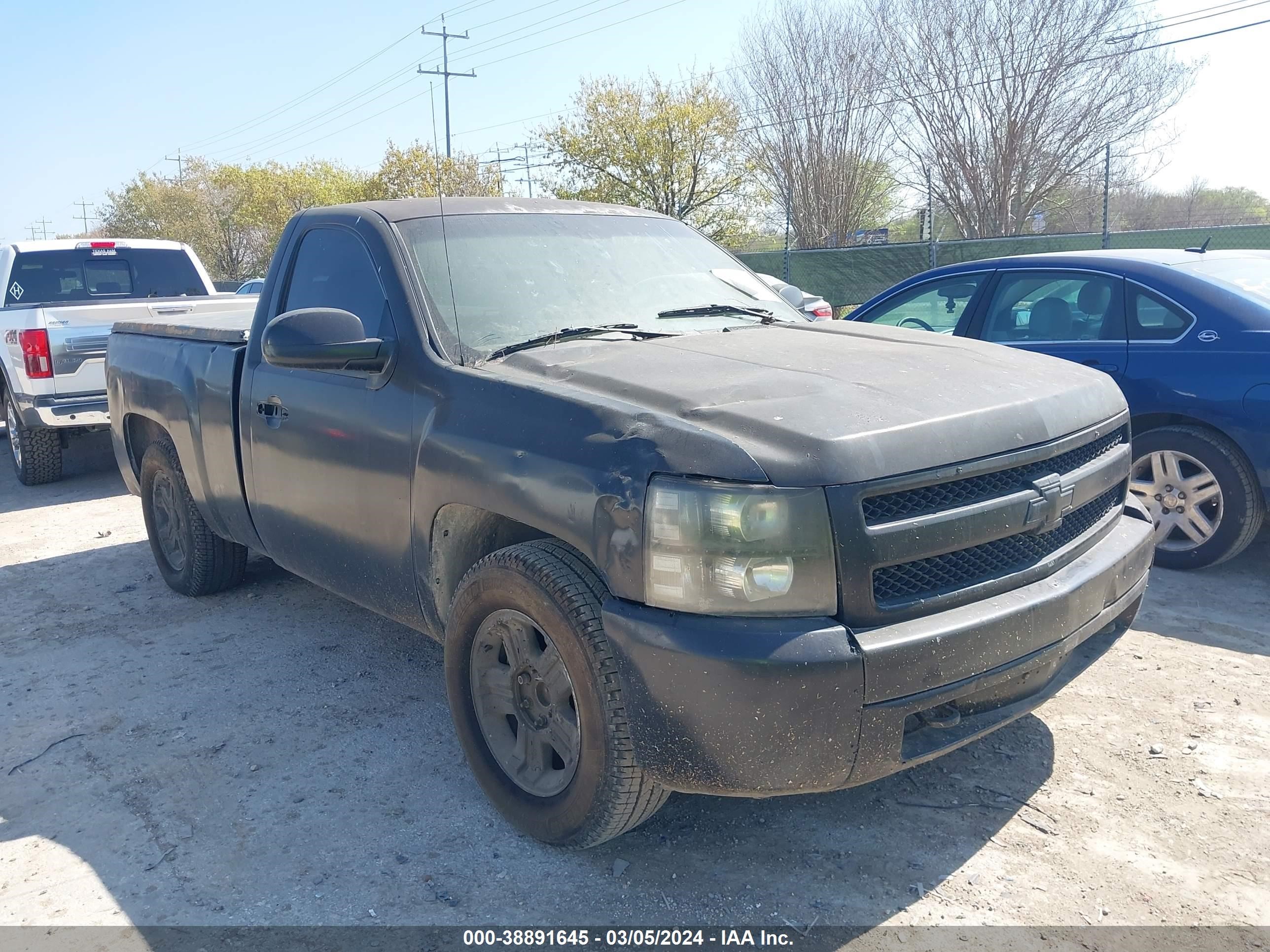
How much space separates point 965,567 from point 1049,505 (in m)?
0.35

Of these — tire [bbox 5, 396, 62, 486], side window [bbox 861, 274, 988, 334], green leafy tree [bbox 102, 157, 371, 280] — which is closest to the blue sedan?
side window [bbox 861, 274, 988, 334]

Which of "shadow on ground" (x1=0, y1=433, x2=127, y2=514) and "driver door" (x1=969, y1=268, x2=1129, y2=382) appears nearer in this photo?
"driver door" (x1=969, y1=268, x2=1129, y2=382)

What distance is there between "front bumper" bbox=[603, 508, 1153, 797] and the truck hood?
0.39 m

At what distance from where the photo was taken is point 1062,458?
9.66ft

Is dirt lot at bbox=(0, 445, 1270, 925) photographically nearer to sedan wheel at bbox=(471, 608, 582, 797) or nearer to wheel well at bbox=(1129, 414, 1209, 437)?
sedan wheel at bbox=(471, 608, 582, 797)

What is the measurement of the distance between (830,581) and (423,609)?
1.54m

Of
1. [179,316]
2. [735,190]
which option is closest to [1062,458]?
[179,316]

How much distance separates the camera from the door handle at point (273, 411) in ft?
13.0

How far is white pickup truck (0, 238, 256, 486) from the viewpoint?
8023 millimetres

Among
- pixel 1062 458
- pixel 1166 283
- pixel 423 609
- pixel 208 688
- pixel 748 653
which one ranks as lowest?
pixel 208 688

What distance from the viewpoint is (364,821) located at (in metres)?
3.15

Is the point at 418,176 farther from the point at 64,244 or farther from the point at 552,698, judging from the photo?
the point at 552,698

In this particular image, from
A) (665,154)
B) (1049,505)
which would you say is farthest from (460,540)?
(665,154)

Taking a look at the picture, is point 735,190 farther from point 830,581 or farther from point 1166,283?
point 830,581
